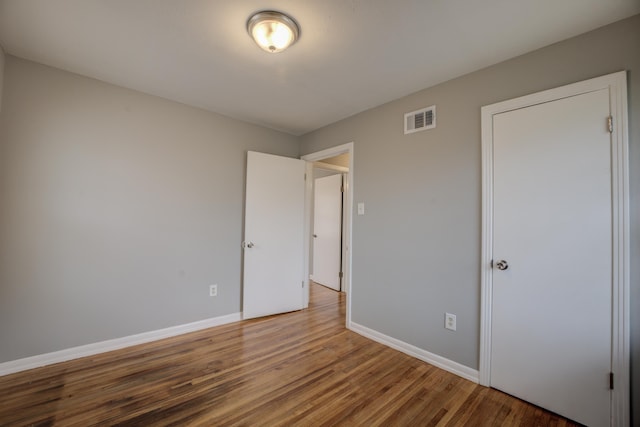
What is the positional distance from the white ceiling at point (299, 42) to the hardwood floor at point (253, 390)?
2450 mm

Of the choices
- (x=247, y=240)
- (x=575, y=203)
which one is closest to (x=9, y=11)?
(x=247, y=240)

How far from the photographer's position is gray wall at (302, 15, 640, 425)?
1.57 m

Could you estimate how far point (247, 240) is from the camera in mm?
3184

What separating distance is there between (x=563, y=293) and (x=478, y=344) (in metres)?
0.70

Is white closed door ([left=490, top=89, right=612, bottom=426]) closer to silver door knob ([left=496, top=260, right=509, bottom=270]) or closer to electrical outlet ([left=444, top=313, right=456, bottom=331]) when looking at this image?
silver door knob ([left=496, top=260, right=509, bottom=270])

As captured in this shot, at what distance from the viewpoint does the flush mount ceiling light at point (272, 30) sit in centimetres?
155

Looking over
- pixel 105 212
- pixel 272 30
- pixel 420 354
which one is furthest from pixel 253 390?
pixel 272 30

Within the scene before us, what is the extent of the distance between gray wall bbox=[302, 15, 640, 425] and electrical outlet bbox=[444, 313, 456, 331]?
0.04 m

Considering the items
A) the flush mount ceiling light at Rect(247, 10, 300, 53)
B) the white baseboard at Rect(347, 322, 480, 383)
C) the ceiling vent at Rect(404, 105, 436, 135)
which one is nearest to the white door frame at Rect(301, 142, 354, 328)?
the white baseboard at Rect(347, 322, 480, 383)

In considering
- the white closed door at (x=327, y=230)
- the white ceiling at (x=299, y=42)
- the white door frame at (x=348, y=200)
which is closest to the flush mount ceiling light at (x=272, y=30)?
the white ceiling at (x=299, y=42)

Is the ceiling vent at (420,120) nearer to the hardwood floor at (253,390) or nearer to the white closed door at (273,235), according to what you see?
the white closed door at (273,235)

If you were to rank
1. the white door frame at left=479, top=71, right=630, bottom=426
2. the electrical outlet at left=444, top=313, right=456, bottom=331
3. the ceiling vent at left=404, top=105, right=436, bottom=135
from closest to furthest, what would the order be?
1. the white door frame at left=479, top=71, right=630, bottom=426
2. the electrical outlet at left=444, top=313, right=456, bottom=331
3. the ceiling vent at left=404, top=105, right=436, bottom=135

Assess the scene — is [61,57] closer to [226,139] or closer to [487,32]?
[226,139]

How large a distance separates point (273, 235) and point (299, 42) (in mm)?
2209
